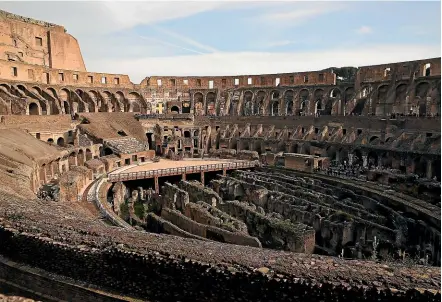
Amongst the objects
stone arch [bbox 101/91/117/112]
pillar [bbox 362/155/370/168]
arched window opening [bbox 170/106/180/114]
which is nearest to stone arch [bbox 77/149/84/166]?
stone arch [bbox 101/91/117/112]

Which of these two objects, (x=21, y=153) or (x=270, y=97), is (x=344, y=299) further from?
(x=270, y=97)

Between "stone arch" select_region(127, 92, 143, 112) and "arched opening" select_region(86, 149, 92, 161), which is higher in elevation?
"stone arch" select_region(127, 92, 143, 112)

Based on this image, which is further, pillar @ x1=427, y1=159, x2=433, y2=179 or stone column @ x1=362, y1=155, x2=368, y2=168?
stone column @ x1=362, y1=155, x2=368, y2=168

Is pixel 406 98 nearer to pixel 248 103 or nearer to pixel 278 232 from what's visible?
pixel 248 103

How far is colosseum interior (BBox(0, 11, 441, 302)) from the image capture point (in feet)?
30.5

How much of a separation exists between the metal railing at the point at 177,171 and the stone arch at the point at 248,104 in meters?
16.1

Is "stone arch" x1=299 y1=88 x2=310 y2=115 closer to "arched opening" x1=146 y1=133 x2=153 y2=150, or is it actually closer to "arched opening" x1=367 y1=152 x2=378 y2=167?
"arched opening" x1=367 y1=152 x2=378 y2=167

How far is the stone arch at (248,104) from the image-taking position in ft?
161

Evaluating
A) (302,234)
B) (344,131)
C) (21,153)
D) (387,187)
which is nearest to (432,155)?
(387,187)

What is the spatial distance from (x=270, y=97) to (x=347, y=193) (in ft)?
86.7

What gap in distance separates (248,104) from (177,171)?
2244 centimetres

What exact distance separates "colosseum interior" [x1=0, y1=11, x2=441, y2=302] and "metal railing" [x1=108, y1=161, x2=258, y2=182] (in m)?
0.15

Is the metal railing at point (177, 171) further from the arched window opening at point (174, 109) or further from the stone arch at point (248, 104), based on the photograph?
the arched window opening at point (174, 109)

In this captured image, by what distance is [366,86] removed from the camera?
41.2 meters
